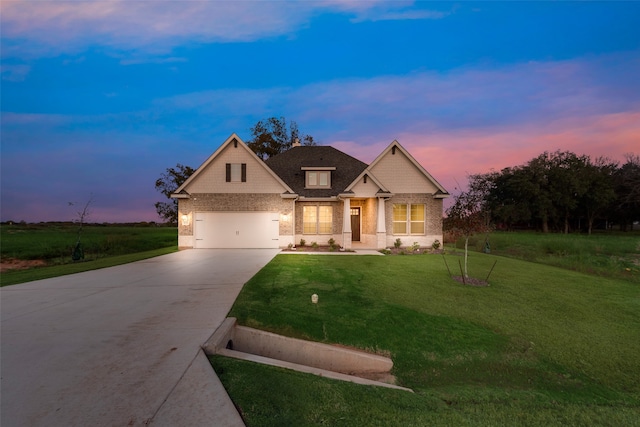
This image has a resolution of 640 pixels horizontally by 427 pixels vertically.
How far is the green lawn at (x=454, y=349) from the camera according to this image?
2.97m

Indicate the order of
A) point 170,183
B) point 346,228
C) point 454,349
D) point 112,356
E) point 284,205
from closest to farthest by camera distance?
point 112,356 < point 454,349 < point 346,228 < point 284,205 < point 170,183

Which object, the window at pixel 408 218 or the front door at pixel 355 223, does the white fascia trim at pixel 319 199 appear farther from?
the window at pixel 408 218

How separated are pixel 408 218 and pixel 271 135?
21.6 m

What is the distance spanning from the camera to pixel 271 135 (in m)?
33.2

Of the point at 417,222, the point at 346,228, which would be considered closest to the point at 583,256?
the point at 417,222

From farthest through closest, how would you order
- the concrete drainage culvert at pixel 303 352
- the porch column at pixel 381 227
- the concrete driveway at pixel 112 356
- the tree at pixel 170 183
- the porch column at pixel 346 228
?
the tree at pixel 170 183
the porch column at pixel 381 227
the porch column at pixel 346 228
the concrete drainage culvert at pixel 303 352
the concrete driveway at pixel 112 356

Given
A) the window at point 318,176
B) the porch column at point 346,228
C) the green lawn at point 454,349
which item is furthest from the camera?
the window at point 318,176

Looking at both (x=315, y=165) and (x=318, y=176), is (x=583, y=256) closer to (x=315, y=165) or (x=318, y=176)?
(x=318, y=176)

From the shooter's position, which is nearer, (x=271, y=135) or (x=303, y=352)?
(x=303, y=352)

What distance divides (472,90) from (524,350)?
21914mm

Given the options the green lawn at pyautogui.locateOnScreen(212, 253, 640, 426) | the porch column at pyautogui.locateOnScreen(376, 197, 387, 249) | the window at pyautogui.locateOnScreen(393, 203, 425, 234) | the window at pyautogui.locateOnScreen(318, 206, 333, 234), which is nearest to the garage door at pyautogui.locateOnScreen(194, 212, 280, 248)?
the window at pyautogui.locateOnScreen(318, 206, 333, 234)

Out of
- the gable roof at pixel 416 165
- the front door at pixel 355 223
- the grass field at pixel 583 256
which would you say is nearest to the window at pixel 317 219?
the front door at pixel 355 223

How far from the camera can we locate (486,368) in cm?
439

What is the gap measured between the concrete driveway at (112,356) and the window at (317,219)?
1050cm
